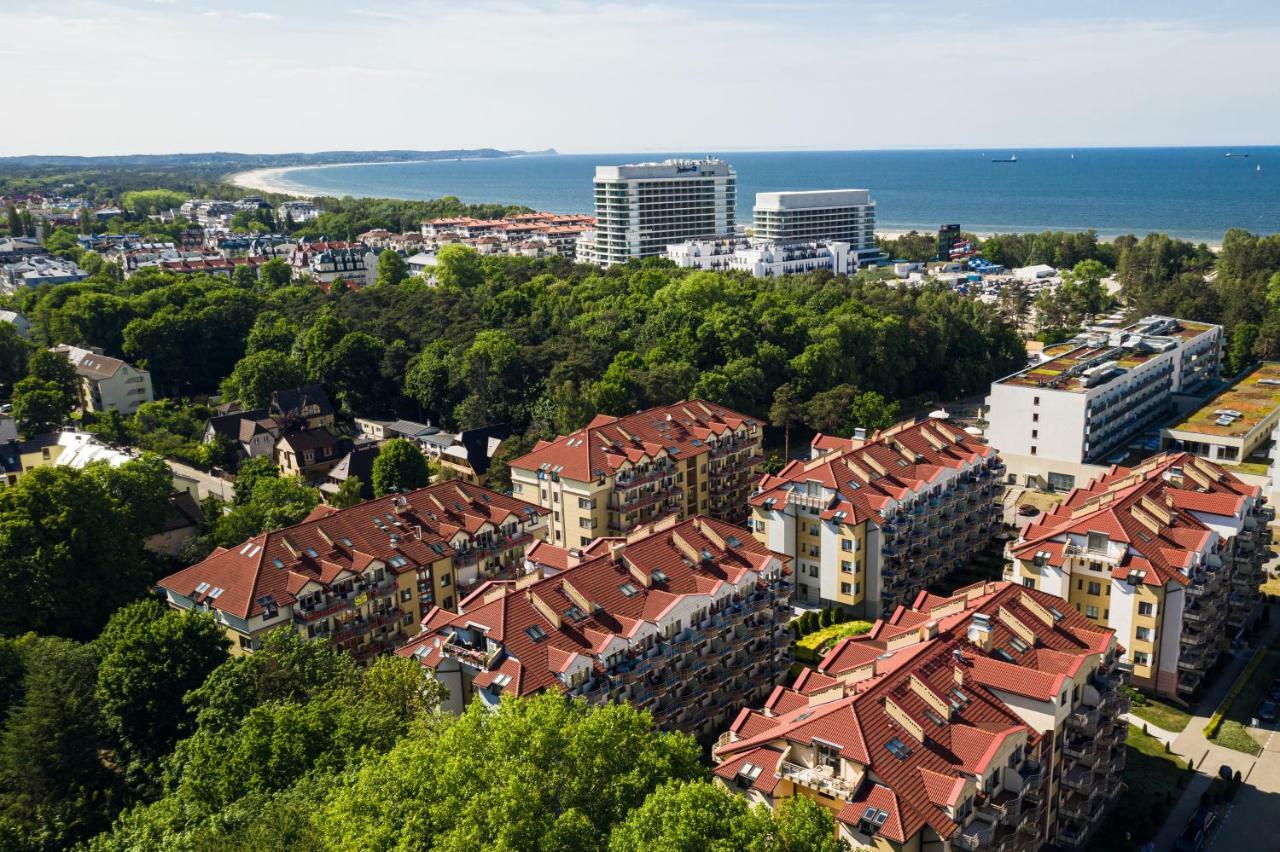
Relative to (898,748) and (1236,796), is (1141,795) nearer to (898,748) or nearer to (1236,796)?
(1236,796)

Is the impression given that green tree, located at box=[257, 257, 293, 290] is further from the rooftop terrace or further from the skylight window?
the skylight window

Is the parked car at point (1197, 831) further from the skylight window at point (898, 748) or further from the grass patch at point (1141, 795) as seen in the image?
the skylight window at point (898, 748)

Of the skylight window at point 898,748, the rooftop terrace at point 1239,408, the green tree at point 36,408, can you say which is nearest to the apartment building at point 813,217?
the rooftop terrace at point 1239,408

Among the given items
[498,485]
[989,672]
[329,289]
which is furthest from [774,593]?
[329,289]

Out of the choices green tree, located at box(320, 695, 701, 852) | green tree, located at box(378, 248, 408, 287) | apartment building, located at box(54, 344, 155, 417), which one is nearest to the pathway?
green tree, located at box(320, 695, 701, 852)

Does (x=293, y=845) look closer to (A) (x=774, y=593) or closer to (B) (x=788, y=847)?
(B) (x=788, y=847)
